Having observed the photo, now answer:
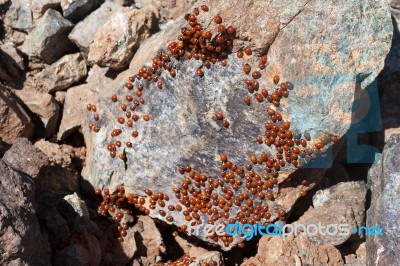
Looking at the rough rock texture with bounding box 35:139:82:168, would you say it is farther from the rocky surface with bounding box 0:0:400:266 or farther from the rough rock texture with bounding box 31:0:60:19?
the rough rock texture with bounding box 31:0:60:19

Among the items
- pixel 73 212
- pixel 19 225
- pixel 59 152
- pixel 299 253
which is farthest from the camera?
pixel 59 152

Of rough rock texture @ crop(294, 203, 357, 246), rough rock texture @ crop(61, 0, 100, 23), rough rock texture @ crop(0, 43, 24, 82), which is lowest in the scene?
rough rock texture @ crop(294, 203, 357, 246)

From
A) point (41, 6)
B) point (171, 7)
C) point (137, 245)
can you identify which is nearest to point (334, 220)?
point (137, 245)

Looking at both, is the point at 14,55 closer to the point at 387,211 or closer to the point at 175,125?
the point at 175,125

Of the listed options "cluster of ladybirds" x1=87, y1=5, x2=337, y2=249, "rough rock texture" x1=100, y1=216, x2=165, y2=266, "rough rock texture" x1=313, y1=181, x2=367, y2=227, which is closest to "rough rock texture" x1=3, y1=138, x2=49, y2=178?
"cluster of ladybirds" x1=87, y1=5, x2=337, y2=249

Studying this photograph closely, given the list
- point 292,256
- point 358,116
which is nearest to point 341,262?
point 292,256

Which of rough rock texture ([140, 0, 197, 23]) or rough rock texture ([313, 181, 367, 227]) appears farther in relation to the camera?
rough rock texture ([140, 0, 197, 23])

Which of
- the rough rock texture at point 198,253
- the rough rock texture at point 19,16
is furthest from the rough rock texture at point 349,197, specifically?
the rough rock texture at point 19,16
